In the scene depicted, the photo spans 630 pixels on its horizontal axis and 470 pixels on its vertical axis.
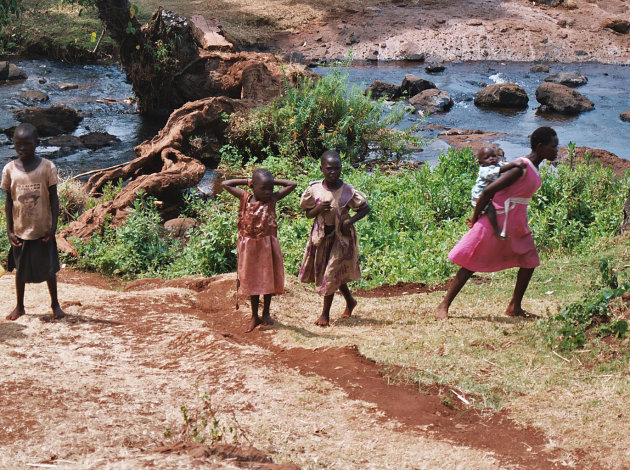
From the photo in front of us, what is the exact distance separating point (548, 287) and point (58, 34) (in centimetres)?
1814

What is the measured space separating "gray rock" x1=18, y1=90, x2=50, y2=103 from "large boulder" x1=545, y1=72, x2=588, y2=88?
12.6 metres

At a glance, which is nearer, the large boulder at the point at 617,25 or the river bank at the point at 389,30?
the river bank at the point at 389,30

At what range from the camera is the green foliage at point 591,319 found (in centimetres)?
501

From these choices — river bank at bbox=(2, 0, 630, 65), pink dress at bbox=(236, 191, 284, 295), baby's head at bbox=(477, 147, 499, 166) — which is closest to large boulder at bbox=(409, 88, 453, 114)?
river bank at bbox=(2, 0, 630, 65)

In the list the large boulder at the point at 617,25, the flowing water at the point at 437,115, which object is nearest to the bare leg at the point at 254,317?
the flowing water at the point at 437,115

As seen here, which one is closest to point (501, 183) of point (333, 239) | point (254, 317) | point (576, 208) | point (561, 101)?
point (333, 239)

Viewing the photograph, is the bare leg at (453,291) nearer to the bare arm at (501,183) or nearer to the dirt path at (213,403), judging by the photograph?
the bare arm at (501,183)

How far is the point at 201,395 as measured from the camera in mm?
4492

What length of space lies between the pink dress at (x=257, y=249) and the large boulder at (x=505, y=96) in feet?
42.2

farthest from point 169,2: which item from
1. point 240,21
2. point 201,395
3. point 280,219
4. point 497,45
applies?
point 201,395

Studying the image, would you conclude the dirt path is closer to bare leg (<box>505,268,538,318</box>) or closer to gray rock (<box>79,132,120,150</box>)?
bare leg (<box>505,268,538,318</box>)

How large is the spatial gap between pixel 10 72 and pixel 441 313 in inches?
638

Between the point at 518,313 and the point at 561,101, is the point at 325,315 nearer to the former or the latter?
the point at 518,313

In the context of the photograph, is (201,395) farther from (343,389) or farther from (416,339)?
(416,339)
